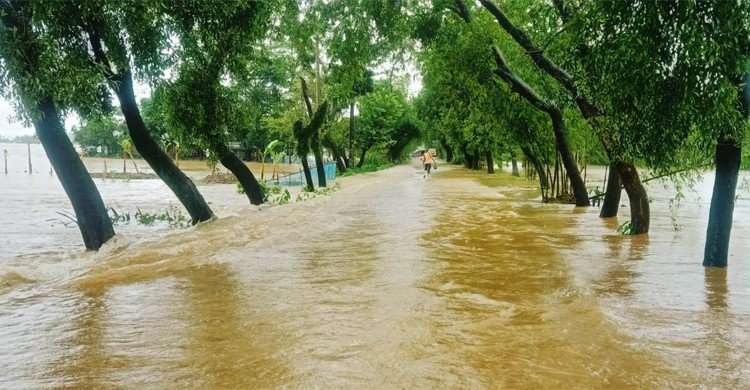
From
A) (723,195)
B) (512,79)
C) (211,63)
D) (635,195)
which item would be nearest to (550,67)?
(512,79)

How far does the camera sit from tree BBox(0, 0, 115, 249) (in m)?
8.50

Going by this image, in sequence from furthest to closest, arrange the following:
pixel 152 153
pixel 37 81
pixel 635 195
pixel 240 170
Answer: pixel 240 170 < pixel 152 153 < pixel 635 195 < pixel 37 81

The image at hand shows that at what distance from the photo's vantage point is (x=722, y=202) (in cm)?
742

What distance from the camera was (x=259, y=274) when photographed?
25.7 ft

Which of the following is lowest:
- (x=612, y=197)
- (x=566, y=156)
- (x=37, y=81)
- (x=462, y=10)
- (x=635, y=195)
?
(x=612, y=197)

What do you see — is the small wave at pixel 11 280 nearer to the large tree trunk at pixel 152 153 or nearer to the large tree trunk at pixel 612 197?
the large tree trunk at pixel 152 153

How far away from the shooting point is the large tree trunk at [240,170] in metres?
15.7

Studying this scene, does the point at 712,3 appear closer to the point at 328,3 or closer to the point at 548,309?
the point at 548,309

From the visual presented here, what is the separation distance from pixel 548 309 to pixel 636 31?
3.49 m

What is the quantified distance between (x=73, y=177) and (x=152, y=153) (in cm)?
314

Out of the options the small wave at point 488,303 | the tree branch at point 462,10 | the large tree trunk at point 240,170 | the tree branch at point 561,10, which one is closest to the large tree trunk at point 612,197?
the tree branch at point 561,10

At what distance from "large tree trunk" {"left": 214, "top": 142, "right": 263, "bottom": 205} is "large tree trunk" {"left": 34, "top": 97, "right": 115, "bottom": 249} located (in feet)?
16.7

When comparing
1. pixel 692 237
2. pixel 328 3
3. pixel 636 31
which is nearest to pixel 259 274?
pixel 636 31

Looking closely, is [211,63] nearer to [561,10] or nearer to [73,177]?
[73,177]
